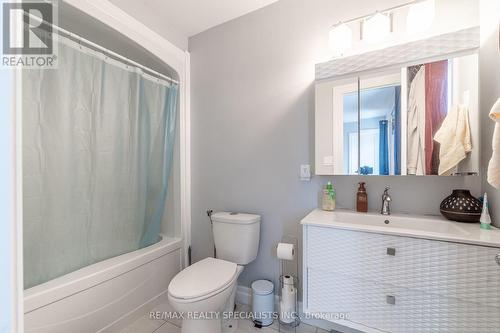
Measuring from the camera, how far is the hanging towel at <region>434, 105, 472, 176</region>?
3.66 feet

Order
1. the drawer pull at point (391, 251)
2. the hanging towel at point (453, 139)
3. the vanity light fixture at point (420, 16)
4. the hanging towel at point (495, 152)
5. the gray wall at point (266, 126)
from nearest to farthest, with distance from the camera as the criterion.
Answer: the hanging towel at point (495, 152) → the drawer pull at point (391, 251) → the hanging towel at point (453, 139) → the vanity light fixture at point (420, 16) → the gray wall at point (266, 126)

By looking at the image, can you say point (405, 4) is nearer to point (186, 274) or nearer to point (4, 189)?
point (4, 189)

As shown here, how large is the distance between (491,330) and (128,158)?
2.20 metres

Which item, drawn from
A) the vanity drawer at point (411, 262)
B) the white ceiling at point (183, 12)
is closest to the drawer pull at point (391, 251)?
the vanity drawer at point (411, 262)

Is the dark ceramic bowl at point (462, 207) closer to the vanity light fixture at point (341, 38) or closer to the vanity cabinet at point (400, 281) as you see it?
the vanity cabinet at point (400, 281)

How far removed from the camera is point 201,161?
2.01 m

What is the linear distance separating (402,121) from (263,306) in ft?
4.89

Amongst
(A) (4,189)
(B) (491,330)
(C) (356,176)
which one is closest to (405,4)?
(C) (356,176)

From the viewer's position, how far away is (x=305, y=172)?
155 cm

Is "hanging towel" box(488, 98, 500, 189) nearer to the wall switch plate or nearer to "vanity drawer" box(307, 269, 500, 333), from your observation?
"vanity drawer" box(307, 269, 500, 333)

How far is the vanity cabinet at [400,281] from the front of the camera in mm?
878

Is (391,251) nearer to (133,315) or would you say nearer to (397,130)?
(397,130)

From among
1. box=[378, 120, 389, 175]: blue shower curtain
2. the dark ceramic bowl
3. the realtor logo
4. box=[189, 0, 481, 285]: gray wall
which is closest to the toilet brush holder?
box=[189, 0, 481, 285]: gray wall

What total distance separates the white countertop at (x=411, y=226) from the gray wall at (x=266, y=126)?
0.35 feet
